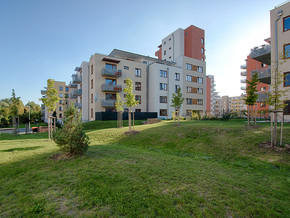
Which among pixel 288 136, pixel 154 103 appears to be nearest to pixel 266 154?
pixel 288 136

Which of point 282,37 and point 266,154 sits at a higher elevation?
point 282,37

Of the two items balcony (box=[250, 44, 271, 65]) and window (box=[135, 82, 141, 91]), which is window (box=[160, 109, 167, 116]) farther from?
balcony (box=[250, 44, 271, 65])

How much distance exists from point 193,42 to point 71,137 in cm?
4389

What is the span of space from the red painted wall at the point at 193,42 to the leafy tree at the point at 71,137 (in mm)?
41508

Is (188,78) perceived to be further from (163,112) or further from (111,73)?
(111,73)

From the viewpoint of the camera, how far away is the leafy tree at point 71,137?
6.25m

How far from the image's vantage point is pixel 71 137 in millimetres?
6258

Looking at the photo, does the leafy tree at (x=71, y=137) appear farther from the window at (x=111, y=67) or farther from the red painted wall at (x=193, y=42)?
the red painted wall at (x=193, y=42)

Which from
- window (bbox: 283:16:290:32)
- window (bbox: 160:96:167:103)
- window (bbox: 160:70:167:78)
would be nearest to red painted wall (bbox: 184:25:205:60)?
window (bbox: 160:70:167:78)

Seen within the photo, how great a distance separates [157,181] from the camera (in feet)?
13.2

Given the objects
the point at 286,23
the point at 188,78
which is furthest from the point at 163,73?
the point at 286,23

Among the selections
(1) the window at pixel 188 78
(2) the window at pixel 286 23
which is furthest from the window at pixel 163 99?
(2) the window at pixel 286 23

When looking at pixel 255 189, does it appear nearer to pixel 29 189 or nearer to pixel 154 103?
pixel 29 189

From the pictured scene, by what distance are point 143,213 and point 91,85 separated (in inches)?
1271
